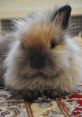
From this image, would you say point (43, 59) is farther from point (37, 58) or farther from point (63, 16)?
point (63, 16)

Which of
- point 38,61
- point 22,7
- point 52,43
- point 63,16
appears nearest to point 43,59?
point 38,61

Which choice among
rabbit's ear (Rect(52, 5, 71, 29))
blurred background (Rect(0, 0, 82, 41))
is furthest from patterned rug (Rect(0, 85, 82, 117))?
blurred background (Rect(0, 0, 82, 41))

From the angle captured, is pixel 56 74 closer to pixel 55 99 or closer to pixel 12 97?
pixel 55 99

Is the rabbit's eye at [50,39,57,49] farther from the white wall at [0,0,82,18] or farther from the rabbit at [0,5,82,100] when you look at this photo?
the white wall at [0,0,82,18]

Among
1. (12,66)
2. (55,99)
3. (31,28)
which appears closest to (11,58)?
(12,66)

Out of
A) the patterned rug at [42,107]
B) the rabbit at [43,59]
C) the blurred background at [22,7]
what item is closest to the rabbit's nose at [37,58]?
the rabbit at [43,59]
